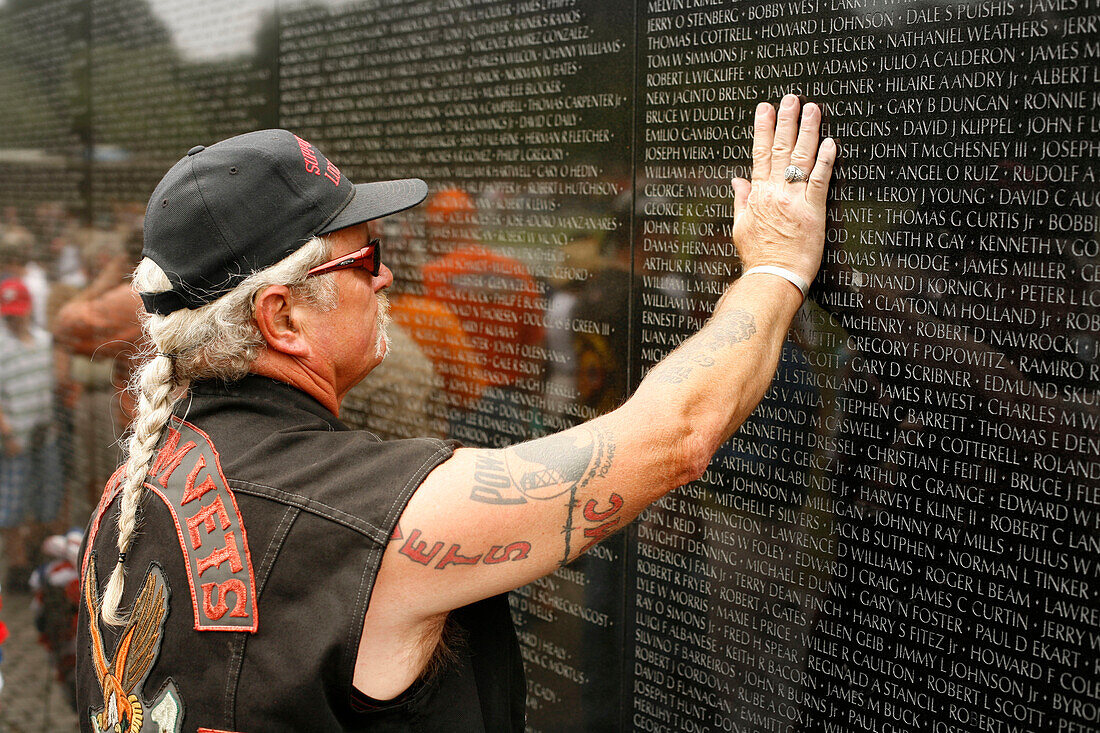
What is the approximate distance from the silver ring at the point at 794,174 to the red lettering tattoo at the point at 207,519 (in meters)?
1.39

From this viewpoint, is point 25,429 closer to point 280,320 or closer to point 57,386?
point 57,386

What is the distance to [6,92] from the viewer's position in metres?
6.41

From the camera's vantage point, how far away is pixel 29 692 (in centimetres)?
579

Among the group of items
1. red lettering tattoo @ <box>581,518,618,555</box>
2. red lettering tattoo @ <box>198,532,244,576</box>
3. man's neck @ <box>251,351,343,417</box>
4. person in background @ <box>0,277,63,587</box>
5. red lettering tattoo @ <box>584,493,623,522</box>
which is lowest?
person in background @ <box>0,277,63,587</box>

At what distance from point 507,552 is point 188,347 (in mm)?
→ 782

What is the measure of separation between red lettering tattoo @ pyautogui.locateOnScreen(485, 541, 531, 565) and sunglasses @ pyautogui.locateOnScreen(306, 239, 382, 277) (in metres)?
0.70

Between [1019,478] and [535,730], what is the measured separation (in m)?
1.80

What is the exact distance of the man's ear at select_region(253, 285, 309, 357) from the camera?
1.93 metres

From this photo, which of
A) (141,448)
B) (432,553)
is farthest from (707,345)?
(141,448)

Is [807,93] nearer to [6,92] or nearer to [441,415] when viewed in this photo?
[441,415]

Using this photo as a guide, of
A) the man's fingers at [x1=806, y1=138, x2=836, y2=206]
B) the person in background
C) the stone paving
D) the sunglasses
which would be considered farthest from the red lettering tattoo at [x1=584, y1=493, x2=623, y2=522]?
the person in background

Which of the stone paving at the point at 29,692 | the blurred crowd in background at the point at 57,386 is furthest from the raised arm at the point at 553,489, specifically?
the stone paving at the point at 29,692

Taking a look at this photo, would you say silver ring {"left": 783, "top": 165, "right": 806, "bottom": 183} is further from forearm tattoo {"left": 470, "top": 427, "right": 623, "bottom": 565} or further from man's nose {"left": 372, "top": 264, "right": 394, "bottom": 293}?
man's nose {"left": 372, "top": 264, "right": 394, "bottom": 293}

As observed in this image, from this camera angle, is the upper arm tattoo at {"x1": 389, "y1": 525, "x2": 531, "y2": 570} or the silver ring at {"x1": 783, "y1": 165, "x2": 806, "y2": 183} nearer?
the upper arm tattoo at {"x1": 389, "y1": 525, "x2": 531, "y2": 570}
